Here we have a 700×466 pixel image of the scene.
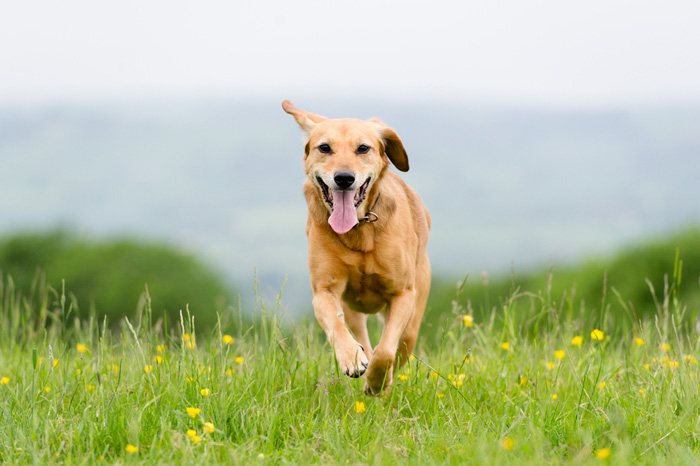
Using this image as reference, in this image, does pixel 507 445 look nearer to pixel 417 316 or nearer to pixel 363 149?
pixel 363 149

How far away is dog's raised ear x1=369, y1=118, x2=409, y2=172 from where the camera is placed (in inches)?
212

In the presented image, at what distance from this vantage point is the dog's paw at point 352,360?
4.33m

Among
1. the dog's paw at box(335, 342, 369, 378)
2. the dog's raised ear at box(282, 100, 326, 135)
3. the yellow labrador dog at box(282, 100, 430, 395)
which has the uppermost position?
the dog's raised ear at box(282, 100, 326, 135)

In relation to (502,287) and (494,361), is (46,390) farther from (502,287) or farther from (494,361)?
(502,287)

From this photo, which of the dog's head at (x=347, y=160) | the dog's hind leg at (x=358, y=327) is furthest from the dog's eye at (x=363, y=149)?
the dog's hind leg at (x=358, y=327)

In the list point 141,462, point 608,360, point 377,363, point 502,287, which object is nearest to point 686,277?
point 502,287

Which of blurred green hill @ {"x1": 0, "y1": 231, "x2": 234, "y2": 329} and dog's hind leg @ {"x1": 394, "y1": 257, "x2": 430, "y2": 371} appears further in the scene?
blurred green hill @ {"x1": 0, "y1": 231, "x2": 234, "y2": 329}

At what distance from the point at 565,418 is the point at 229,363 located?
226cm

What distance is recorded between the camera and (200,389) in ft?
13.6

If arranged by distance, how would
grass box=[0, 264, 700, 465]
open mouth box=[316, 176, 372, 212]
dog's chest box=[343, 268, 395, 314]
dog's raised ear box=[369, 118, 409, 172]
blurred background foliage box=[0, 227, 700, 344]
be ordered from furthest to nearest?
blurred background foliage box=[0, 227, 700, 344] < dog's raised ear box=[369, 118, 409, 172] < dog's chest box=[343, 268, 395, 314] < open mouth box=[316, 176, 372, 212] < grass box=[0, 264, 700, 465]

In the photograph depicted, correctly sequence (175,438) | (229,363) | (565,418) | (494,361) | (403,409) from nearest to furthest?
(175,438) < (565,418) < (403,409) < (229,363) < (494,361)

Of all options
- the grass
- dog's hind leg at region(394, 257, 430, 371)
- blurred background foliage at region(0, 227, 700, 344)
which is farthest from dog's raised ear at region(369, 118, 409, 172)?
blurred background foliage at region(0, 227, 700, 344)

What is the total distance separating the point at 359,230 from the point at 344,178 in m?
0.46

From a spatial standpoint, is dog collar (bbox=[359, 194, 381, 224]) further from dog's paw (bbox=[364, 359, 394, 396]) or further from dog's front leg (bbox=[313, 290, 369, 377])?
dog's paw (bbox=[364, 359, 394, 396])
